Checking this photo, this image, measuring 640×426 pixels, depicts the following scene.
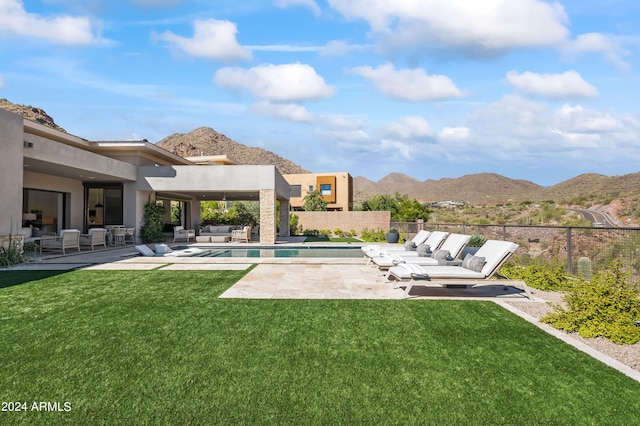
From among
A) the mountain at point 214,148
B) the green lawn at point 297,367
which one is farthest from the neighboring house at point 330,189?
the green lawn at point 297,367

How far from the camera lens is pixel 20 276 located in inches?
327

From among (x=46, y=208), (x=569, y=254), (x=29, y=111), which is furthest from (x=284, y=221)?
(x=29, y=111)

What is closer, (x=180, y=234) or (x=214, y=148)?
(x=180, y=234)

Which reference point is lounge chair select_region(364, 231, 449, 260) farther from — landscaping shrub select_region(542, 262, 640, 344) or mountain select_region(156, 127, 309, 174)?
mountain select_region(156, 127, 309, 174)

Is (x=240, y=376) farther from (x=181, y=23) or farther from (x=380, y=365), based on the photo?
(x=181, y=23)

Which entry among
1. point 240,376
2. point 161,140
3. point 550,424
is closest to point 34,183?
point 240,376

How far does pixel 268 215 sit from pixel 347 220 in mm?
A: 10228

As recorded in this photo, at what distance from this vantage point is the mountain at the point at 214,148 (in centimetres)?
7812

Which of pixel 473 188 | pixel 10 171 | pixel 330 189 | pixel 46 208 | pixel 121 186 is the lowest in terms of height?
pixel 46 208

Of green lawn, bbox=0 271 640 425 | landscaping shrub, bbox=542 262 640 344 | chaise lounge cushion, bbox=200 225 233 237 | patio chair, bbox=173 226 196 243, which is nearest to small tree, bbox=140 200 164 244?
patio chair, bbox=173 226 196 243

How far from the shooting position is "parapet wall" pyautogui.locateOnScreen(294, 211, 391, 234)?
26.8 meters

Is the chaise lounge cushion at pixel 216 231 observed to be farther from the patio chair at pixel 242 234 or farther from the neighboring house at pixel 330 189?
the neighboring house at pixel 330 189

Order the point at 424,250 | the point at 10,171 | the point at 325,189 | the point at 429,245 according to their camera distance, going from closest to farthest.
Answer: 1. the point at 424,250
2. the point at 429,245
3. the point at 10,171
4. the point at 325,189

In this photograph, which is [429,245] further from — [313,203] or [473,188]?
[473,188]
